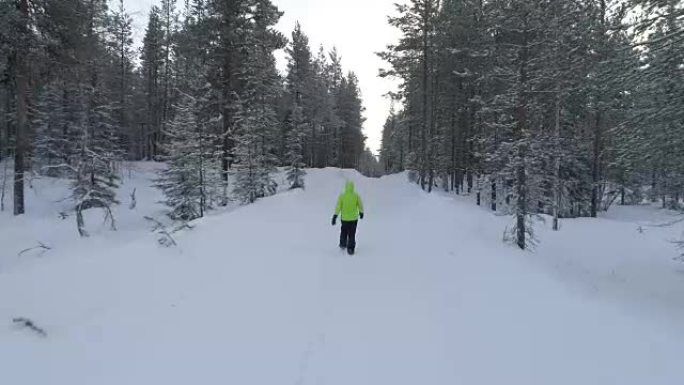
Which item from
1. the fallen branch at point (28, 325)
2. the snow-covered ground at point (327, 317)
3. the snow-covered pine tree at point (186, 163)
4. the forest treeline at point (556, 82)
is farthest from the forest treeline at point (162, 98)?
the forest treeline at point (556, 82)

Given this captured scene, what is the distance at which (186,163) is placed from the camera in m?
18.4

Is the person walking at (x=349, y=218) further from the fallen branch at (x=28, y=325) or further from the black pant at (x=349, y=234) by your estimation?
the fallen branch at (x=28, y=325)

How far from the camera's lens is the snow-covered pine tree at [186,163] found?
1828 centimetres

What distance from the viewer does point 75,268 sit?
22.8ft

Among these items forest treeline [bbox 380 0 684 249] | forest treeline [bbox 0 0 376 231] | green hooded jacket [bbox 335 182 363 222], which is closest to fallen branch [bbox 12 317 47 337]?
green hooded jacket [bbox 335 182 363 222]

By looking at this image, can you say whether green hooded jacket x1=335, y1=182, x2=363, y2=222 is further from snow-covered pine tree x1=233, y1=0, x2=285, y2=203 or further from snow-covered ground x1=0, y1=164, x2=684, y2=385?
snow-covered pine tree x1=233, y1=0, x2=285, y2=203

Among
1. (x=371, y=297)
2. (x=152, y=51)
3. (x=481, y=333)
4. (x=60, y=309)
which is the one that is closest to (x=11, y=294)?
(x=60, y=309)

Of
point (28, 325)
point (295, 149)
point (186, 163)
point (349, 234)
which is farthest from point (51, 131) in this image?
point (28, 325)

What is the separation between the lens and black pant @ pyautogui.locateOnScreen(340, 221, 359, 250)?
1126 centimetres

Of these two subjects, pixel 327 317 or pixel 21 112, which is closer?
pixel 327 317

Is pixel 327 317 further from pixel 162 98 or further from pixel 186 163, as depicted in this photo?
pixel 162 98

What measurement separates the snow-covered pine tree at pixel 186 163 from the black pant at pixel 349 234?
30.3 ft

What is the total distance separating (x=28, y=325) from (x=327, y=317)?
368cm

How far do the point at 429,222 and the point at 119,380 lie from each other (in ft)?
45.8
